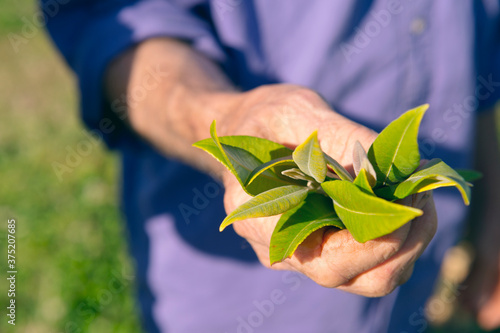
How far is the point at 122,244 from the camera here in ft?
9.89

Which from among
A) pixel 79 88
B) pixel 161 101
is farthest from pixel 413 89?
pixel 79 88

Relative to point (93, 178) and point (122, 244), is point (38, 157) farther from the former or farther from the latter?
point (122, 244)

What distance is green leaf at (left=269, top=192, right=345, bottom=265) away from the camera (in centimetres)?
84

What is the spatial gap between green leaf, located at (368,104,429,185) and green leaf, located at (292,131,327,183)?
11 cm

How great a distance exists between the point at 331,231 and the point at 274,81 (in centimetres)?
78

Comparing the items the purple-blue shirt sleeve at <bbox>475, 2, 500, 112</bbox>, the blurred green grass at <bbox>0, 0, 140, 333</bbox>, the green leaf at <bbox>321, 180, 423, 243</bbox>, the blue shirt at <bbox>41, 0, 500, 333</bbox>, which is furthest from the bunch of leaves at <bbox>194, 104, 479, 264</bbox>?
the blurred green grass at <bbox>0, 0, 140, 333</bbox>

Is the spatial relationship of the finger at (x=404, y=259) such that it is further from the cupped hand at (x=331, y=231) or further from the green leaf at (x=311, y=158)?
the green leaf at (x=311, y=158)

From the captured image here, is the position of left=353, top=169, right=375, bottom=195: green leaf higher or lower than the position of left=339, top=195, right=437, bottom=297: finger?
higher

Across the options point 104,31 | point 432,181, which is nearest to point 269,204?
point 432,181

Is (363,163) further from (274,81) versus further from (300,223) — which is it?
(274,81)

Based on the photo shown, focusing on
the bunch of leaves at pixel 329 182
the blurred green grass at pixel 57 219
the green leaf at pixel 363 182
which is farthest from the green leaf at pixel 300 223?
the blurred green grass at pixel 57 219

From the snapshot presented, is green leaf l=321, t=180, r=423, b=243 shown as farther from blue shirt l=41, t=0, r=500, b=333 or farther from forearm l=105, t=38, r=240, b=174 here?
blue shirt l=41, t=0, r=500, b=333

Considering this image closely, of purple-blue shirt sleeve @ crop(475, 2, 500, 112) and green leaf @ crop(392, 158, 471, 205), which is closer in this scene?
green leaf @ crop(392, 158, 471, 205)

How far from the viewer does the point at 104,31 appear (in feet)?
5.15
